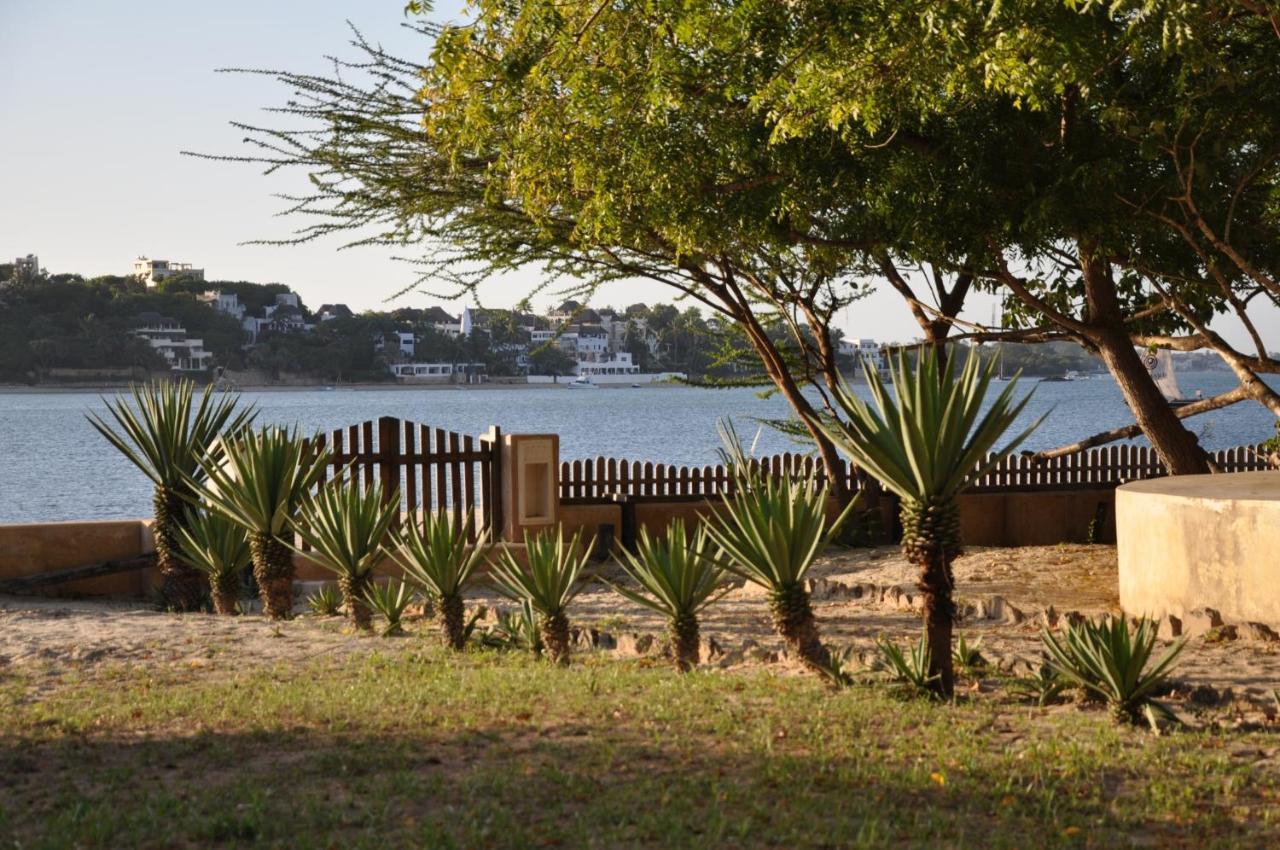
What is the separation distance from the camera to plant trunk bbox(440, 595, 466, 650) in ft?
27.0

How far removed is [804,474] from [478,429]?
74840mm

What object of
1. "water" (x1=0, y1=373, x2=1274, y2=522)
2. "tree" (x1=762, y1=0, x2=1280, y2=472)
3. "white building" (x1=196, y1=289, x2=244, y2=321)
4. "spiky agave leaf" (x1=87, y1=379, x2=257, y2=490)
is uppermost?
"white building" (x1=196, y1=289, x2=244, y2=321)

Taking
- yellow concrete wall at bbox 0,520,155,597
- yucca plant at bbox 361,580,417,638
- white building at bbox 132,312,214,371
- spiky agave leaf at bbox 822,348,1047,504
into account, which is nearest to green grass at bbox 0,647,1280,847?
spiky agave leaf at bbox 822,348,1047,504

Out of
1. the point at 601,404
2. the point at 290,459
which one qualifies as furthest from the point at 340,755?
the point at 601,404

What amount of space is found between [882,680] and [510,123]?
239 inches

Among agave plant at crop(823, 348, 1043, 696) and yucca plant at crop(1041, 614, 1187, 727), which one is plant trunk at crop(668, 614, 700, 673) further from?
yucca plant at crop(1041, 614, 1187, 727)

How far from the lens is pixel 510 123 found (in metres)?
10.9

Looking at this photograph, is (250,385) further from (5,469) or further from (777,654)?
(777,654)

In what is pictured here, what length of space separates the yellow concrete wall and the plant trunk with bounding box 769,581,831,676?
788 cm

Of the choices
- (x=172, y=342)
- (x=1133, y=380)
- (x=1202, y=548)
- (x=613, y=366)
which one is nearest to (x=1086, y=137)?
(x=1133, y=380)

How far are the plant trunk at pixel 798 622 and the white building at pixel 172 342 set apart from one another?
88.1 meters

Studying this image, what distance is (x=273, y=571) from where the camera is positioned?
977cm

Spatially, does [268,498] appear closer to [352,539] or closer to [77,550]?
[352,539]

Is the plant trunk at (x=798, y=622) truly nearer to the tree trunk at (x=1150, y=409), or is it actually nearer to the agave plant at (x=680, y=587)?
the agave plant at (x=680, y=587)
